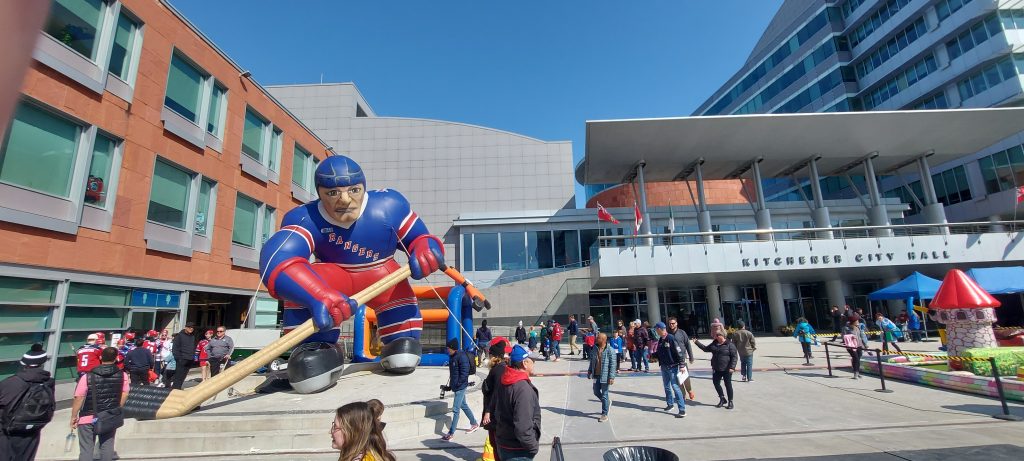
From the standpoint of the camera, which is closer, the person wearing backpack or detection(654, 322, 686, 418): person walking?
the person wearing backpack

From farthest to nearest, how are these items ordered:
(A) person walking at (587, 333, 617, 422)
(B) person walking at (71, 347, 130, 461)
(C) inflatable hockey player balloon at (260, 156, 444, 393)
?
(A) person walking at (587, 333, 617, 422), (C) inflatable hockey player balloon at (260, 156, 444, 393), (B) person walking at (71, 347, 130, 461)

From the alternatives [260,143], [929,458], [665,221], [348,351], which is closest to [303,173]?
[260,143]

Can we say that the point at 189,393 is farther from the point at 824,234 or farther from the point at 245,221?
the point at 824,234

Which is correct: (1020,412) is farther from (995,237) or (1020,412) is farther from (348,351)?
(995,237)

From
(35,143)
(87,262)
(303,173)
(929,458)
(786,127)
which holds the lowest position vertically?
(929,458)

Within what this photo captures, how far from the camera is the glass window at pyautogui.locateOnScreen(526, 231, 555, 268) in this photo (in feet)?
102

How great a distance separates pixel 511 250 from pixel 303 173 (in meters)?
13.8

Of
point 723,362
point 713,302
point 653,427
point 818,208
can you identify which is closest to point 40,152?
point 653,427

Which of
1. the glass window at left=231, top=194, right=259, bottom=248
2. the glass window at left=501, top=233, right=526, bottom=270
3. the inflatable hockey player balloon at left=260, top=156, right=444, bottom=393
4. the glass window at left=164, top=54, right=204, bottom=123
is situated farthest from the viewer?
the glass window at left=501, top=233, right=526, bottom=270

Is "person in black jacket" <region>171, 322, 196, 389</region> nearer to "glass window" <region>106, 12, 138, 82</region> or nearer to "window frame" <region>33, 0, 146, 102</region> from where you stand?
"window frame" <region>33, 0, 146, 102</region>

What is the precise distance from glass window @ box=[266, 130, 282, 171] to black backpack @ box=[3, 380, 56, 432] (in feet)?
56.9

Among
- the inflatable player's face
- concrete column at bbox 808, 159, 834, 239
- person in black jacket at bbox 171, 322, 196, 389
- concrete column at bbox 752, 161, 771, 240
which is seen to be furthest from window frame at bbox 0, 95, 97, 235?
concrete column at bbox 808, 159, 834, 239

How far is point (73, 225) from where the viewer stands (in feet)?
39.2

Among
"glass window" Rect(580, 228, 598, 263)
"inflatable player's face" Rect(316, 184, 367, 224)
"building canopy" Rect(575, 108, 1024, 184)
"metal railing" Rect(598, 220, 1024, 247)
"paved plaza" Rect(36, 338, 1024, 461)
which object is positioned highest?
"building canopy" Rect(575, 108, 1024, 184)
